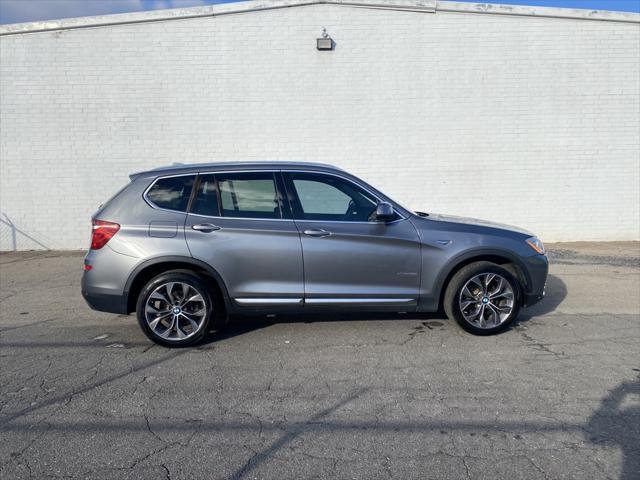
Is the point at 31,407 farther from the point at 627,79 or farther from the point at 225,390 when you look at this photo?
the point at 627,79

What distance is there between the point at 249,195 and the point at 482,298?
8.67 ft

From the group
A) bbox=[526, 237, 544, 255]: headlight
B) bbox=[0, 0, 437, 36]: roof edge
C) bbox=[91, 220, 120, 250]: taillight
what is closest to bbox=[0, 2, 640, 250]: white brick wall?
bbox=[0, 0, 437, 36]: roof edge

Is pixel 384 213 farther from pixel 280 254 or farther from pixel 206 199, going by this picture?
pixel 206 199

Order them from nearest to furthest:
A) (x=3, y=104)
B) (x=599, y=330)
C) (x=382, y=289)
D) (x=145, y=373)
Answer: (x=145, y=373) → (x=382, y=289) → (x=599, y=330) → (x=3, y=104)

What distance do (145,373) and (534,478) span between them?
3.22m

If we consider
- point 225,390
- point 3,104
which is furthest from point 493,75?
point 3,104

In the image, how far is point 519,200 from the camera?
11.1 metres

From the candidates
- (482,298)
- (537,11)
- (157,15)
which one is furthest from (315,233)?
(537,11)

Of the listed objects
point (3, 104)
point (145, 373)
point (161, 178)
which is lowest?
point (145, 373)

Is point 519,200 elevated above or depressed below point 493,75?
below

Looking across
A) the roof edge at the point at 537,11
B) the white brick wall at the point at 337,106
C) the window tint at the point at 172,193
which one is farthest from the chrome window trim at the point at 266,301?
the roof edge at the point at 537,11

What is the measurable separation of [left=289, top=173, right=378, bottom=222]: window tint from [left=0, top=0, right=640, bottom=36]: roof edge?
6.50 m

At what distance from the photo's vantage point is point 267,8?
1040 cm

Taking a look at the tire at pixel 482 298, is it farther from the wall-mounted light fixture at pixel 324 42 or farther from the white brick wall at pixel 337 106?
the wall-mounted light fixture at pixel 324 42
